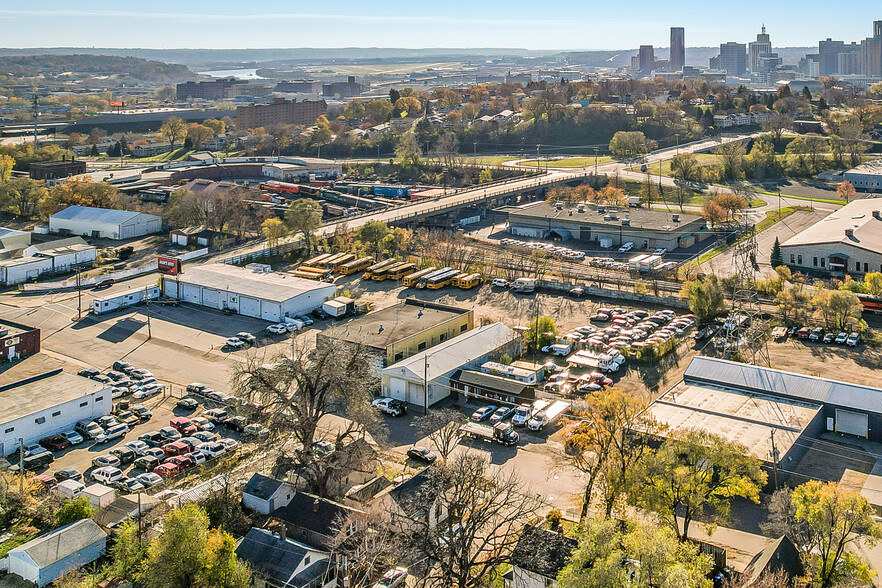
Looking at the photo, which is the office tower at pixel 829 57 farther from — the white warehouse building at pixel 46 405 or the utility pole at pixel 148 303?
the white warehouse building at pixel 46 405

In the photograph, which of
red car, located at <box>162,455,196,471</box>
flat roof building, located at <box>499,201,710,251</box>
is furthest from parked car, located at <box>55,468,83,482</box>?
flat roof building, located at <box>499,201,710,251</box>

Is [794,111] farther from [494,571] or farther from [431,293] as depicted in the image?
[494,571]

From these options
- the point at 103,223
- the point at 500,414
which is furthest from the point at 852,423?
the point at 103,223

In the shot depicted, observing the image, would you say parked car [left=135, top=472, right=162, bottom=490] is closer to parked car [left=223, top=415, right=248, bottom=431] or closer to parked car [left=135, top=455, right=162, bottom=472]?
parked car [left=135, top=455, right=162, bottom=472]

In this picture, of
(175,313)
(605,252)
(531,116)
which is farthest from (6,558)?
(531,116)

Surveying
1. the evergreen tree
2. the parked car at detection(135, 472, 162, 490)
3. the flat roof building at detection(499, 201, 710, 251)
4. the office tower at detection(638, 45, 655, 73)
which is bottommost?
the parked car at detection(135, 472, 162, 490)

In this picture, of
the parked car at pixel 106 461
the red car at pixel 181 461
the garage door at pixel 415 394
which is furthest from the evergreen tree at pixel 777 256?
the parked car at pixel 106 461
